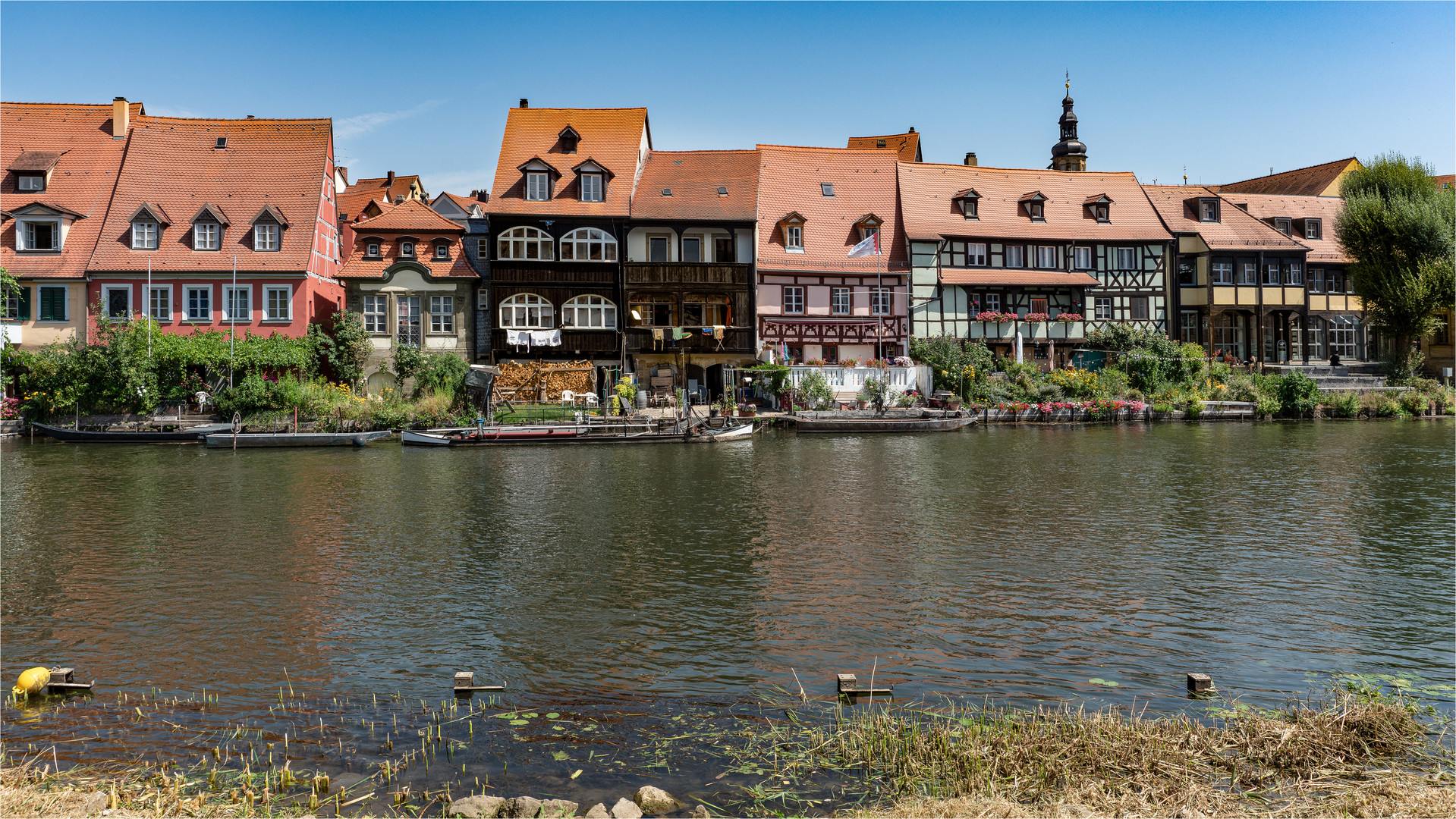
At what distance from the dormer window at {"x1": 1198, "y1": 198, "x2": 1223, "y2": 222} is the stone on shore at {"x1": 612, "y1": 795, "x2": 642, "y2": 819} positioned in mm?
63639

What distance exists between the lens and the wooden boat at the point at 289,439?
39938mm

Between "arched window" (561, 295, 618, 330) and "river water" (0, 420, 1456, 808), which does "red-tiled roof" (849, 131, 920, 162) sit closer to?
"arched window" (561, 295, 618, 330)

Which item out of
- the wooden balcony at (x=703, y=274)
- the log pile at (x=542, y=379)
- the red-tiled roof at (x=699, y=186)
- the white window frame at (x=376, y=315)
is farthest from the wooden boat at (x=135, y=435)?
the red-tiled roof at (x=699, y=186)

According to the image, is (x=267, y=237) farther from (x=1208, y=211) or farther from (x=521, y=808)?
(x=1208, y=211)

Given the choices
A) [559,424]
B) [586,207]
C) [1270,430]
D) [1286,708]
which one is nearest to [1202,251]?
[1270,430]

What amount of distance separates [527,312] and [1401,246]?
49507mm

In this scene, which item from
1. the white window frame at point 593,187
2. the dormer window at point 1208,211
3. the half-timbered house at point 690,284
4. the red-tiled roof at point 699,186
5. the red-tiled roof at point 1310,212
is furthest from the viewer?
the red-tiled roof at point 1310,212

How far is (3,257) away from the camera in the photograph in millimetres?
48219

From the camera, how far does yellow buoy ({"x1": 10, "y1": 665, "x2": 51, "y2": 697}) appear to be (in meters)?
11.1

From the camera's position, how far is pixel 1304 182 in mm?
70938

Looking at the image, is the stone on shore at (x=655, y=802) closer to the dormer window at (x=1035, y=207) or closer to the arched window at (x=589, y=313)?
the arched window at (x=589, y=313)

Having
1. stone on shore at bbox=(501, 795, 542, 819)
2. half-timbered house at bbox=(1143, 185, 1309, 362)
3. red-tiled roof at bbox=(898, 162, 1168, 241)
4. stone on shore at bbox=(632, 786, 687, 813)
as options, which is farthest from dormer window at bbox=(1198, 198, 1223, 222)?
stone on shore at bbox=(501, 795, 542, 819)

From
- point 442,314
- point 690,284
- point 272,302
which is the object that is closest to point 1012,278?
point 690,284

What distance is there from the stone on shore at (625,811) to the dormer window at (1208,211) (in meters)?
63.6
